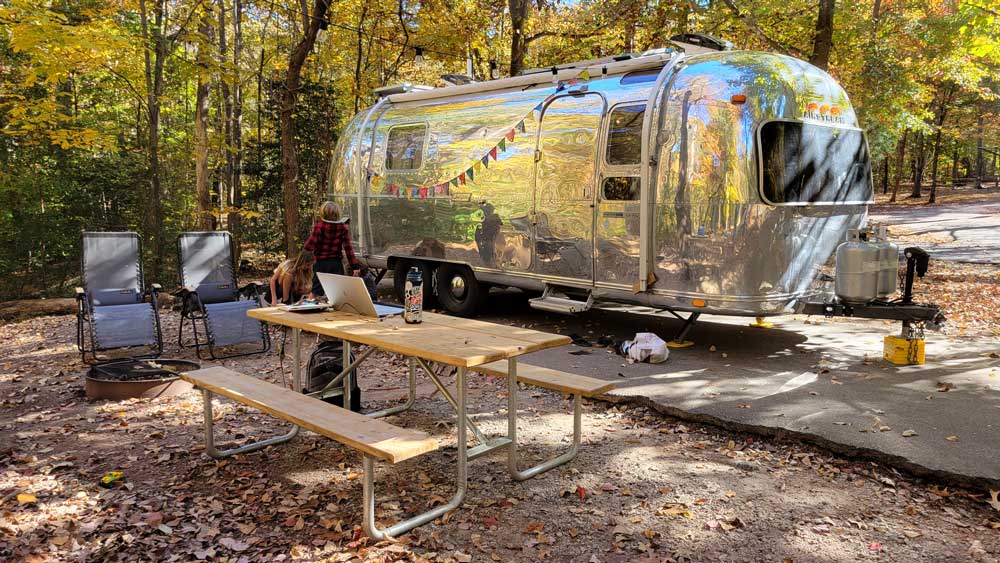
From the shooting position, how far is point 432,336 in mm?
3961

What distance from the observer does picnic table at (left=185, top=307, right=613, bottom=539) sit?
10.9ft

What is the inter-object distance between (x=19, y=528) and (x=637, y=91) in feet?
19.7

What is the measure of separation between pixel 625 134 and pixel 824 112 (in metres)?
1.89

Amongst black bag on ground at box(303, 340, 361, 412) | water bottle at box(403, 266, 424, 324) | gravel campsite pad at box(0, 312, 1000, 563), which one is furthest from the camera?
black bag on ground at box(303, 340, 361, 412)

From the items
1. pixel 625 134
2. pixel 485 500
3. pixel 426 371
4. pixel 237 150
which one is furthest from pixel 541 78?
pixel 237 150

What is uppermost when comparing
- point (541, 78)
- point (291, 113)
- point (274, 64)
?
point (274, 64)

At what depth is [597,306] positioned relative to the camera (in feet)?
31.8

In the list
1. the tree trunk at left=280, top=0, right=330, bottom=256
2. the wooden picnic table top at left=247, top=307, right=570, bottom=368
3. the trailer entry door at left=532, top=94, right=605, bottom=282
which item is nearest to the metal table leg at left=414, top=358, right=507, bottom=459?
the wooden picnic table top at left=247, top=307, right=570, bottom=368

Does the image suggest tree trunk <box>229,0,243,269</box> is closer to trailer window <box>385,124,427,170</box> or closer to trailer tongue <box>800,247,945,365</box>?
trailer window <box>385,124,427,170</box>

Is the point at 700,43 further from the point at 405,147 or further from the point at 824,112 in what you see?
the point at 405,147

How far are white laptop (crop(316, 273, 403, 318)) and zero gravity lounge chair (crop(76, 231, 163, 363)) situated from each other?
323cm

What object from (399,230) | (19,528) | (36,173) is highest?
(36,173)

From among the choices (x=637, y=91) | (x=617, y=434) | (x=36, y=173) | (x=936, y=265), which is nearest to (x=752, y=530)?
(x=617, y=434)

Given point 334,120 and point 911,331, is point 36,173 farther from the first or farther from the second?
point 911,331
